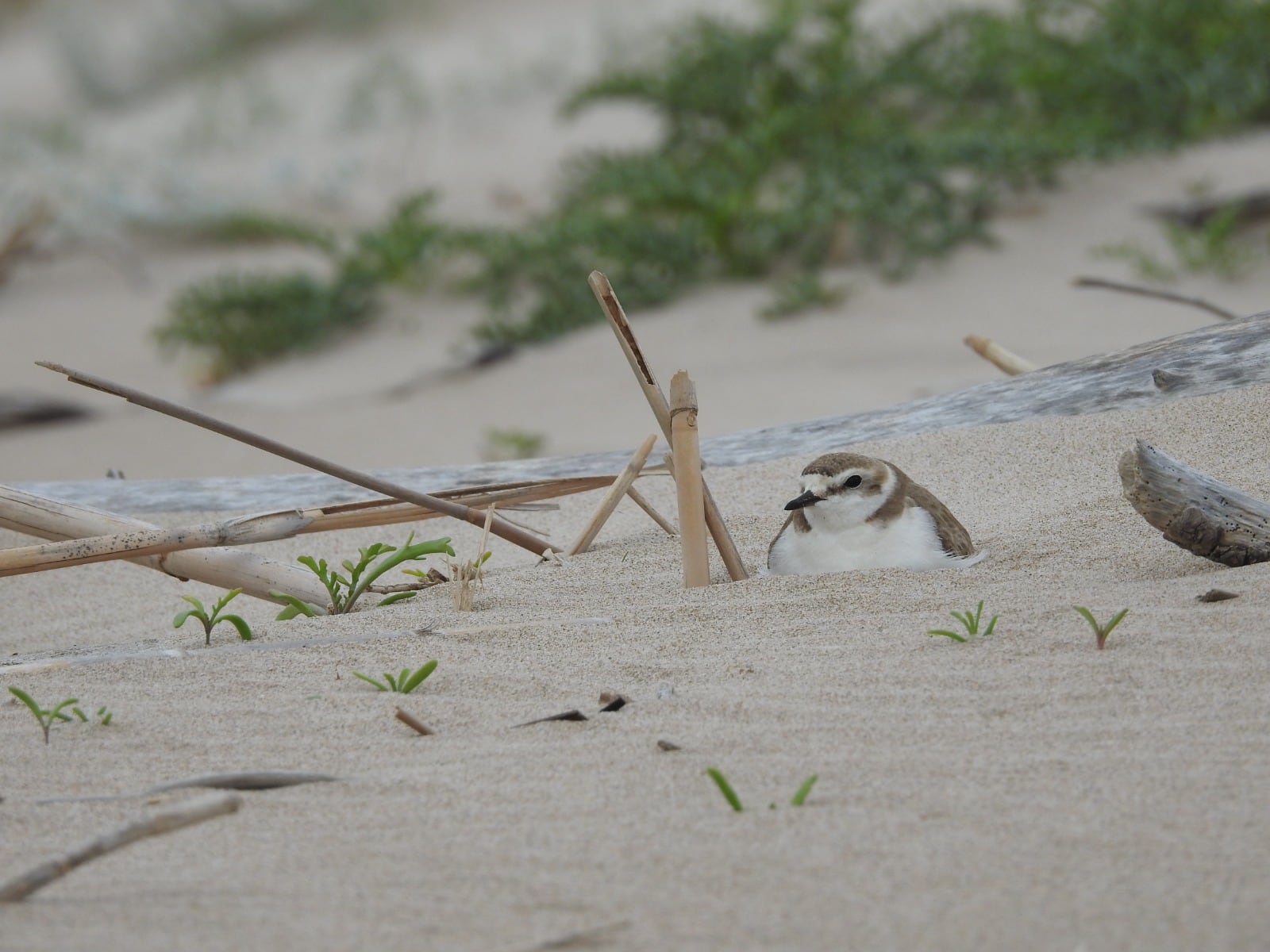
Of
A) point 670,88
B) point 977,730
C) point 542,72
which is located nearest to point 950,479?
point 977,730

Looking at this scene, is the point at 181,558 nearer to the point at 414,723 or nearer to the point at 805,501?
the point at 414,723

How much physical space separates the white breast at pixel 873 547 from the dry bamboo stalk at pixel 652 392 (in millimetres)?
158

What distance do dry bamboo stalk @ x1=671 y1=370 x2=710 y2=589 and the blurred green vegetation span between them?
24.2 ft

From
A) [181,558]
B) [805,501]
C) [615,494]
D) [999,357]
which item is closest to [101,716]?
[181,558]

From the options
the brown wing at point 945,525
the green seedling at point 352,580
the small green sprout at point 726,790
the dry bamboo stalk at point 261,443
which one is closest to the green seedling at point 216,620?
the green seedling at point 352,580

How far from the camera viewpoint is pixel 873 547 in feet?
10.9

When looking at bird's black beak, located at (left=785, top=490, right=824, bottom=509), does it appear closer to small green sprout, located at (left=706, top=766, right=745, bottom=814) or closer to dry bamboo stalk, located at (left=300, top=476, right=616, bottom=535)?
dry bamboo stalk, located at (left=300, top=476, right=616, bottom=535)

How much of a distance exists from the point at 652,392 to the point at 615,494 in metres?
0.39

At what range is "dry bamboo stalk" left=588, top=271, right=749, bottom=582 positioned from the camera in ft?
10.3

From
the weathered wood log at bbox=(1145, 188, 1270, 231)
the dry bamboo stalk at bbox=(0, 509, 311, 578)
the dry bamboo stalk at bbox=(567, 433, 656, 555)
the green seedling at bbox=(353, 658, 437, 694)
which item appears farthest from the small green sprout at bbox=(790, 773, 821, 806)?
the weathered wood log at bbox=(1145, 188, 1270, 231)

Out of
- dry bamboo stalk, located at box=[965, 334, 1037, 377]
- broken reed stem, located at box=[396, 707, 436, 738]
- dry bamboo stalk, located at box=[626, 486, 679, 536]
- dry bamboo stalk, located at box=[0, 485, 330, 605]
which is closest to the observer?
broken reed stem, located at box=[396, 707, 436, 738]

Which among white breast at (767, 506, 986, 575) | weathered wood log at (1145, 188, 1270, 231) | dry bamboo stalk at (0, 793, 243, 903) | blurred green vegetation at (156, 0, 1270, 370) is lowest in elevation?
dry bamboo stalk at (0, 793, 243, 903)

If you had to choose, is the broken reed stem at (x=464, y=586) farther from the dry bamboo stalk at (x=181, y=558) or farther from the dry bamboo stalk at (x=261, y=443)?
the dry bamboo stalk at (x=181, y=558)

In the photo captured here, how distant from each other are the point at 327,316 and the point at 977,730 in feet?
34.3
